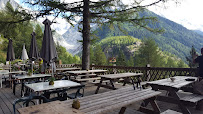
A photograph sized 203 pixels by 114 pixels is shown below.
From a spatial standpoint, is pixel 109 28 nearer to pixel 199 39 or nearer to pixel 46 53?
pixel 46 53

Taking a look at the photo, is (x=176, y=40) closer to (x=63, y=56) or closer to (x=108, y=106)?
(x=63, y=56)

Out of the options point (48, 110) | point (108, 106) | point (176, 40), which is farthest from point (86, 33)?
point (176, 40)

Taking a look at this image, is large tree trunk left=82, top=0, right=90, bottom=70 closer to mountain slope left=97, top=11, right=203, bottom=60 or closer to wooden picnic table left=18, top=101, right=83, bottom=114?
wooden picnic table left=18, top=101, right=83, bottom=114

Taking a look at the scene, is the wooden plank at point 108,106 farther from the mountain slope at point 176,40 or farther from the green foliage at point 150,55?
the mountain slope at point 176,40

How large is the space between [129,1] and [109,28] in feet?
6.23

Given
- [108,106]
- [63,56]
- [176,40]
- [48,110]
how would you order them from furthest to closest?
1. [176,40]
2. [63,56]
3. [108,106]
4. [48,110]

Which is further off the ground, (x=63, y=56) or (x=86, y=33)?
(x=86, y=33)

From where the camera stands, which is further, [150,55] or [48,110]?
[150,55]

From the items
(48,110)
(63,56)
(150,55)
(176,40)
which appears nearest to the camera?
(48,110)

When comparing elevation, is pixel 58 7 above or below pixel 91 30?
above

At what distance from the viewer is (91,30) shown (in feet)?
23.6

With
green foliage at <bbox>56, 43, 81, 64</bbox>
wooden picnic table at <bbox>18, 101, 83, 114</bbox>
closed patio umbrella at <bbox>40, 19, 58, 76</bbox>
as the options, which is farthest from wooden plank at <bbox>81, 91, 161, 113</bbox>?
green foliage at <bbox>56, 43, 81, 64</bbox>

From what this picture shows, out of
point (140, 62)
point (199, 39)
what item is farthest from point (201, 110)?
point (199, 39)

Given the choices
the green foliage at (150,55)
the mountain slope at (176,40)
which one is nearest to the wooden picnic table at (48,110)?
the green foliage at (150,55)
